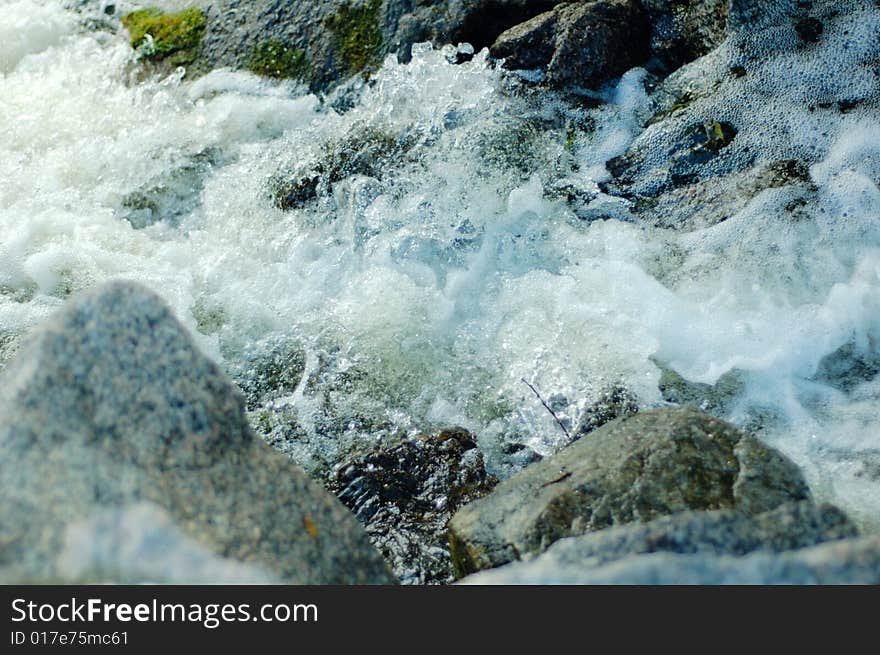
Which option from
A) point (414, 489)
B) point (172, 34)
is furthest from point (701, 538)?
point (172, 34)

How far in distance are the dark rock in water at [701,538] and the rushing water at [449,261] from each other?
1462 millimetres

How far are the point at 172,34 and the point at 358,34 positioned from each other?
189 centimetres

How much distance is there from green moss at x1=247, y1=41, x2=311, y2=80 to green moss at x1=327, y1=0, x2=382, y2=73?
346 millimetres

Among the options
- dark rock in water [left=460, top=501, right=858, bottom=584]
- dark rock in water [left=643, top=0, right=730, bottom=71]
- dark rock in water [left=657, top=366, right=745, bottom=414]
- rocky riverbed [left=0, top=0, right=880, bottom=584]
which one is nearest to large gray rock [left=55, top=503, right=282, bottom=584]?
rocky riverbed [left=0, top=0, right=880, bottom=584]

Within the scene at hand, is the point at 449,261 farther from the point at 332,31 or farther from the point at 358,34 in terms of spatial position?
the point at 332,31

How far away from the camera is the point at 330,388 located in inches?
184

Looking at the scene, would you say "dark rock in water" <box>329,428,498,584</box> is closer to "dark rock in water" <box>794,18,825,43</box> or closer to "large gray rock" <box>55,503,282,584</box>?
"large gray rock" <box>55,503,282,584</box>

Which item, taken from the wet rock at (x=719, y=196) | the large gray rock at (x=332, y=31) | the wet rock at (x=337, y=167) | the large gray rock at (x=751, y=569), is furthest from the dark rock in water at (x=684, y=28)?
the large gray rock at (x=751, y=569)

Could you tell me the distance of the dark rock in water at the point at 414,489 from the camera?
382 centimetres

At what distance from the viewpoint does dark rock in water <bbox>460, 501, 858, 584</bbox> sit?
233 cm

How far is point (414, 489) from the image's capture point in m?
4.10
